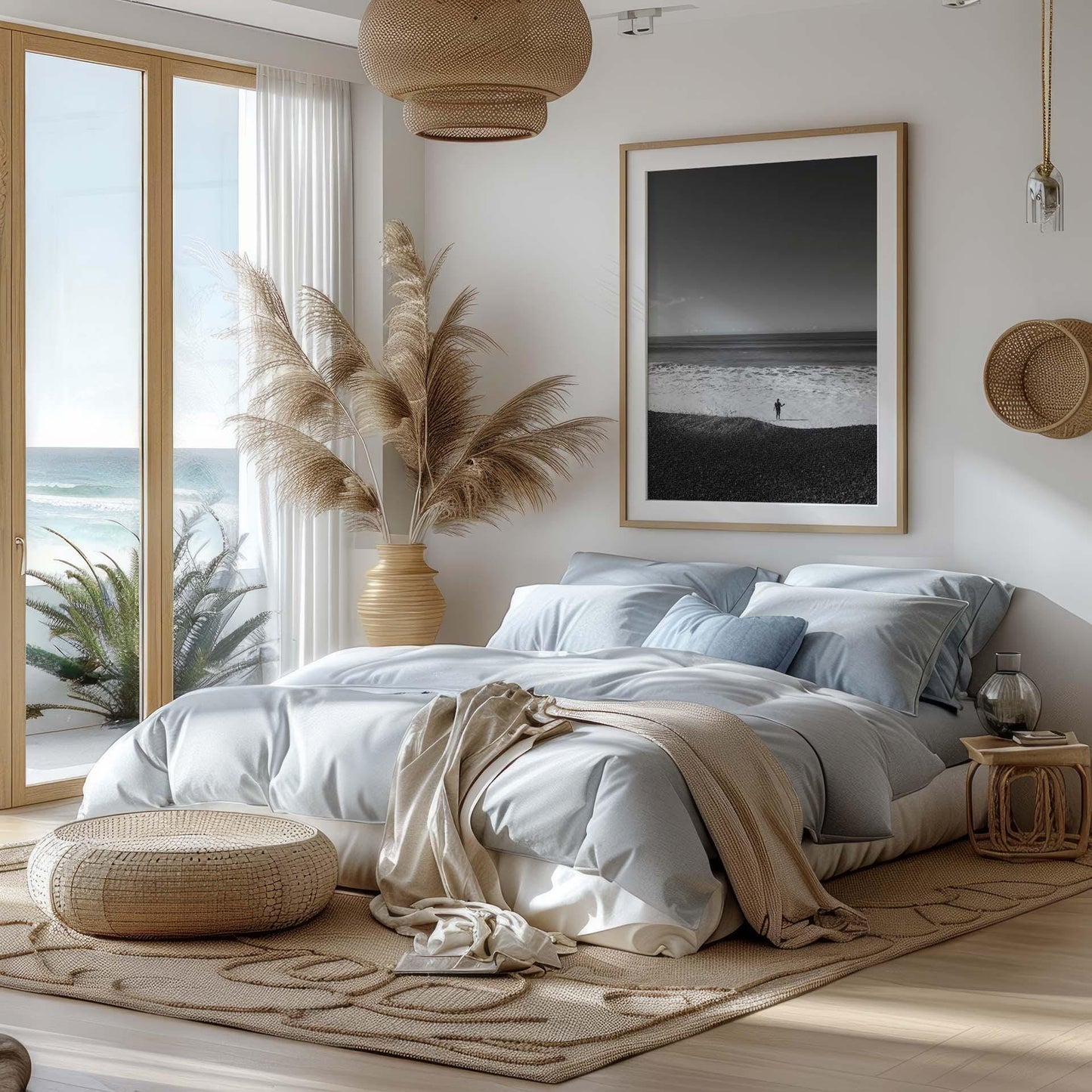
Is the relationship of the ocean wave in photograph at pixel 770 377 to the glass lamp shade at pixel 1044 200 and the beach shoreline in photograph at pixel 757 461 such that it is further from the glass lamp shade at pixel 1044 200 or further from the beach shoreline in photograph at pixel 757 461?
the glass lamp shade at pixel 1044 200

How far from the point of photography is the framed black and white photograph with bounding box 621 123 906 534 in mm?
5902

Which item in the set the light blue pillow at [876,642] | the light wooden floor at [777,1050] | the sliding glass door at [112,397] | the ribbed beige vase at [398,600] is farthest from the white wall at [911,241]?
the light wooden floor at [777,1050]

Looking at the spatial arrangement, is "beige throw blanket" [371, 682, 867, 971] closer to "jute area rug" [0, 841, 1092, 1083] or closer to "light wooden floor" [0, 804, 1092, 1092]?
"jute area rug" [0, 841, 1092, 1083]

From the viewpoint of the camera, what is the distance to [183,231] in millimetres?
6301

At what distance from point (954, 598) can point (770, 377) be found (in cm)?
116

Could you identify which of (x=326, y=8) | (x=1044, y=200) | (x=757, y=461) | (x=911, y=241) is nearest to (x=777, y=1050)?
(x=1044, y=200)

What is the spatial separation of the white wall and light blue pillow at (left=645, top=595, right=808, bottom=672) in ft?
2.52

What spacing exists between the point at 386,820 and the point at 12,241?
2.74 metres

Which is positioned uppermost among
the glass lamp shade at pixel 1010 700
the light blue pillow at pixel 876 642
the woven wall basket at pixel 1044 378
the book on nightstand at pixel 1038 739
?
the woven wall basket at pixel 1044 378

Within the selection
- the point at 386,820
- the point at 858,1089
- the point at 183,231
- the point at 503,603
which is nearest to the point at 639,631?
the point at 503,603

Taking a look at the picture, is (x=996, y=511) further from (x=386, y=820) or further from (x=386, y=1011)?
(x=386, y=1011)

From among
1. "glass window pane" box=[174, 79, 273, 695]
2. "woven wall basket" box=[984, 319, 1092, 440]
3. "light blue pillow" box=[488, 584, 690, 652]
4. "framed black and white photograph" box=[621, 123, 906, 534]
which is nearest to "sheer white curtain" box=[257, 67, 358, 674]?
"glass window pane" box=[174, 79, 273, 695]

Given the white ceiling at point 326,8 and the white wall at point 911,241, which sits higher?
the white ceiling at point 326,8

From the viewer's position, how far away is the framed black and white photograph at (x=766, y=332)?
590 centimetres
